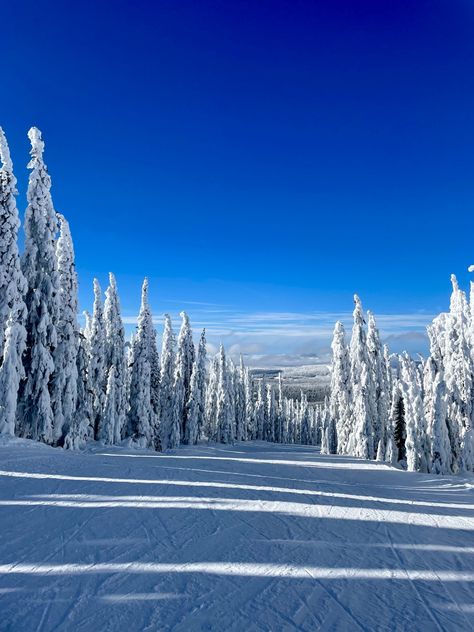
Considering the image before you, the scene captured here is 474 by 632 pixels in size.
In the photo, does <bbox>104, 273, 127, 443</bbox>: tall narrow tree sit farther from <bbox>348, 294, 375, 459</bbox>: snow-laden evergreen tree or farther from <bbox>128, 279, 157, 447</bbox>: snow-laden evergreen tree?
<bbox>348, 294, 375, 459</bbox>: snow-laden evergreen tree

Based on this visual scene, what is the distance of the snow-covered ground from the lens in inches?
156

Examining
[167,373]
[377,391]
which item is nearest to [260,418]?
[167,373]

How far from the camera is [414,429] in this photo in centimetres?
2927

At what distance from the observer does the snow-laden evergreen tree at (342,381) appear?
44.2 m

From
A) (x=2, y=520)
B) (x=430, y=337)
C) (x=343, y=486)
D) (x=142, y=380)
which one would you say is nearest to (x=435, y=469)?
(x=430, y=337)

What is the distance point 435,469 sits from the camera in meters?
27.2

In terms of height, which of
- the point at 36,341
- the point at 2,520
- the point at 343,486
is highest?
the point at 36,341

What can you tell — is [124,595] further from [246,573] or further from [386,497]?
[386,497]

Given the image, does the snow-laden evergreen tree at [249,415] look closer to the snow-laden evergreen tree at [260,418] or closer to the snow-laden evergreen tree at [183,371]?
the snow-laden evergreen tree at [260,418]

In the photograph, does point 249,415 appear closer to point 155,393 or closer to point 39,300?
point 155,393

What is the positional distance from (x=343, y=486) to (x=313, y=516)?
491 cm

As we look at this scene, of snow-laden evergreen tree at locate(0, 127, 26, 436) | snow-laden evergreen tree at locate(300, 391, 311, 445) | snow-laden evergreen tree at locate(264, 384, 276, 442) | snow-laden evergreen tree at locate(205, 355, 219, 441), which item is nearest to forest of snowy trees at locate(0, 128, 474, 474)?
snow-laden evergreen tree at locate(0, 127, 26, 436)

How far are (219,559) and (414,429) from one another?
91.2 ft

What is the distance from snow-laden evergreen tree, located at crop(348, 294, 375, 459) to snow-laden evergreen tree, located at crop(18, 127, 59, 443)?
89.0ft
